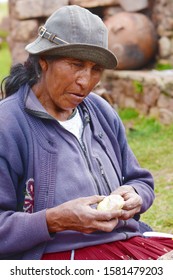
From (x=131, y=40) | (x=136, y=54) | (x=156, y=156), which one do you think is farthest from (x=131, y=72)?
(x=156, y=156)

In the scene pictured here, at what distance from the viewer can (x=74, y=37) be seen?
2.48 m

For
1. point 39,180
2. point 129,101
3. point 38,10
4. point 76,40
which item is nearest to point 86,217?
point 39,180

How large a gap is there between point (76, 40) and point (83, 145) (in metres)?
0.44

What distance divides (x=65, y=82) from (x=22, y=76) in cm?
25

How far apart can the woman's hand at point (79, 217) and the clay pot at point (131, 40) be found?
6.81 meters

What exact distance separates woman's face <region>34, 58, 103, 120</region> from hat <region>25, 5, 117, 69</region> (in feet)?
0.14

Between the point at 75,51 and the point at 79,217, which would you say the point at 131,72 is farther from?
the point at 79,217

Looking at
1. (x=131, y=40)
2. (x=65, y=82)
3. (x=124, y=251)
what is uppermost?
(x=65, y=82)

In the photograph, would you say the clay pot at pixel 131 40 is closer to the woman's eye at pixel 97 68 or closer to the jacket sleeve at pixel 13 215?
the woman's eye at pixel 97 68

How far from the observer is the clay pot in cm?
905

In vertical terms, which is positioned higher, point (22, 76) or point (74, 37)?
point (74, 37)

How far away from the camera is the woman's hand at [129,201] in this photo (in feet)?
8.24

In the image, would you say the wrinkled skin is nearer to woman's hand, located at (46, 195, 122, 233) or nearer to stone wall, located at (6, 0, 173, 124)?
woman's hand, located at (46, 195, 122, 233)

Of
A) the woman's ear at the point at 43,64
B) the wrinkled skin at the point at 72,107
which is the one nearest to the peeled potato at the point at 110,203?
the wrinkled skin at the point at 72,107
